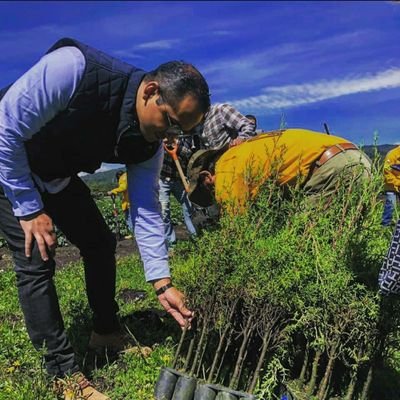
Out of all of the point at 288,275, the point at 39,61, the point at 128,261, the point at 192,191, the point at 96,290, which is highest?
the point at 39,61

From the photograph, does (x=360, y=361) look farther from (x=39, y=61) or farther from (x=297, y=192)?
(x=39, y=61)

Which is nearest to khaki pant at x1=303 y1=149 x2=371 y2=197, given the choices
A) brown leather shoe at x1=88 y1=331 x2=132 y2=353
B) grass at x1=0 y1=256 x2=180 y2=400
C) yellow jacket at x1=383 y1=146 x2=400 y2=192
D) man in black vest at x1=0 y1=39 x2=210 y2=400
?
man in black vest at x1=0 y1=39 x2=210 y2=400

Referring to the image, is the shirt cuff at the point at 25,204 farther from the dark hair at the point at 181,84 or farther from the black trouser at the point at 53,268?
the dark hair at the point at 181,84

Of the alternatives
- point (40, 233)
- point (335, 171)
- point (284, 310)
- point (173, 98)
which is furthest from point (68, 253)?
point (173, 98)

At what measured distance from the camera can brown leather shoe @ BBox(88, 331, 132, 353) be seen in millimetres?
3990

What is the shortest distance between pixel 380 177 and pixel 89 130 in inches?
65.3

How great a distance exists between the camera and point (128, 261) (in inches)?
311

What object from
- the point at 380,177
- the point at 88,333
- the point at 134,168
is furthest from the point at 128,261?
the point at 380,177

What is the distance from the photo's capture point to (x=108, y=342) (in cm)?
400

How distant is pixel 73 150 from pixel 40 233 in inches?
19.7

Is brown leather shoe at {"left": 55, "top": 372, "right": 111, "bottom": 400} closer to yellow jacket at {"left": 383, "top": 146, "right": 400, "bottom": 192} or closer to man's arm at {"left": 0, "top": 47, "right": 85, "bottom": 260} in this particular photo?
man's arm at {"left": 0, "top": 47, "right": 85, "bottom": 260}

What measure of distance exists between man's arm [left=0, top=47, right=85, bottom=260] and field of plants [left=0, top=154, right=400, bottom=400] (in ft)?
2.87

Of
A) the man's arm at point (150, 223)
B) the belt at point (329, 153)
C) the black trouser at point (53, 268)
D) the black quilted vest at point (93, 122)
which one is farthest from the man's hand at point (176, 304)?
the belt at point (329, 153)

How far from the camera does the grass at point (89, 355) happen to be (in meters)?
3.33
